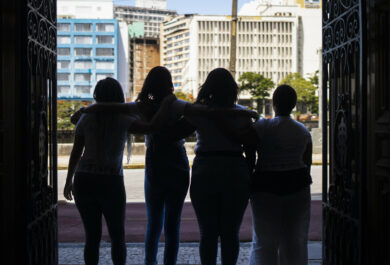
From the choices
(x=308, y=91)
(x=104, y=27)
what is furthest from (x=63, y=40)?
(x=308, y=91)

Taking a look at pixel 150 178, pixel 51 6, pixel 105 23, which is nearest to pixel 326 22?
pixel 150 178

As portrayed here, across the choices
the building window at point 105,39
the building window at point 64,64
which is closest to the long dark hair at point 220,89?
the building window at point 105,39

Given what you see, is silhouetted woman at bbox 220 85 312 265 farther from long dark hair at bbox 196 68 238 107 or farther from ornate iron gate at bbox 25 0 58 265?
ornate iron gate at bbox 25 0 58 265

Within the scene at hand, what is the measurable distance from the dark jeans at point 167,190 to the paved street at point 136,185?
28.0 feet

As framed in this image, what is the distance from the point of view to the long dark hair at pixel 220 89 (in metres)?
4.10

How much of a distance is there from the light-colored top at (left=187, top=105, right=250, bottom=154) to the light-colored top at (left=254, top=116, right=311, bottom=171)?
0.85 ft

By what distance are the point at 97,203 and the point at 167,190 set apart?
0.64m

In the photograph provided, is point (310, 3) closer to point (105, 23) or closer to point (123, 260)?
point (105, 23)

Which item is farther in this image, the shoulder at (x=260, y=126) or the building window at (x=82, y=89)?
the building window at (x=82, y=89)

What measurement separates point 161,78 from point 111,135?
26.6 inches

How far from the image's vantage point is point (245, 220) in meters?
9.89

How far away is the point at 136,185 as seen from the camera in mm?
16594

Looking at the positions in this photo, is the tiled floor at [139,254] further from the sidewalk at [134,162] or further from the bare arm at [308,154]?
the sidewalk at [134,162]

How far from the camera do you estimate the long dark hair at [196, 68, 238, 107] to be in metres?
4.10
